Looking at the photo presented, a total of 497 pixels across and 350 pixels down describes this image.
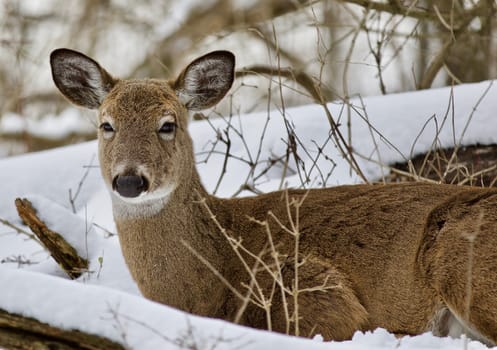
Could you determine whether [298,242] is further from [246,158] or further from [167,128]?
[246,158]

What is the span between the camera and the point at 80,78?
6.17 metres

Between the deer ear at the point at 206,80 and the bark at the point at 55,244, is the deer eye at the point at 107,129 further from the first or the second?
the bark at the point at 55,244

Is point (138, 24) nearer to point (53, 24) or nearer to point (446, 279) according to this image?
point (53, 24)

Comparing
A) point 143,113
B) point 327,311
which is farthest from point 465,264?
point 143,113

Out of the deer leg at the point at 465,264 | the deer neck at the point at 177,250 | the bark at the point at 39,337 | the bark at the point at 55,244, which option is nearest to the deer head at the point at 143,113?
the deer neck at the point at 177,250

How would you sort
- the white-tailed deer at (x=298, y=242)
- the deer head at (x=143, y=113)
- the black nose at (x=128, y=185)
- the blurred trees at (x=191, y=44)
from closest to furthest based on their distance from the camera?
the white-tailed deer at (x=298, y=242), the black nose at (x=128, y=185), the deer head at (x=143, y=113), the blurred trees at (x=191, y=44)

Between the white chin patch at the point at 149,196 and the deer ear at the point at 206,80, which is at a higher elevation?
the deer ear at the point at 206,80

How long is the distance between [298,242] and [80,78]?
1738 millimetres

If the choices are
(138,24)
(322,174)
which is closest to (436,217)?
(322,174)

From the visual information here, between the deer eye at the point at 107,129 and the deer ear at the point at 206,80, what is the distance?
545 millimetres

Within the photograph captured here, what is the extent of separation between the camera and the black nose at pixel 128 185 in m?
5.36

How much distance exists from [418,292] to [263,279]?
830 millimetres

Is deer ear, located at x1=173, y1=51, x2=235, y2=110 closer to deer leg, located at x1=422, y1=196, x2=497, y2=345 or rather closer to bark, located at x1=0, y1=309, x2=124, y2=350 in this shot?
deer leg, located at x1=422, y1=196, x2=497, y2=345

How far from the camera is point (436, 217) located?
5387 millimetres
